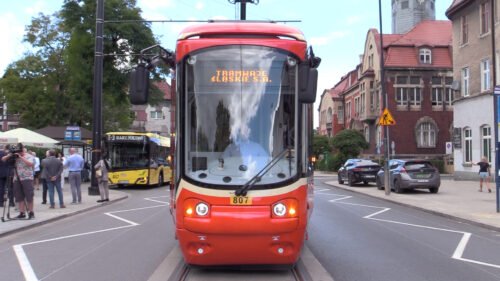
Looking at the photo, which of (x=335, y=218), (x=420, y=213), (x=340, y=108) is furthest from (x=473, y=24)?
(x=340, y=108)

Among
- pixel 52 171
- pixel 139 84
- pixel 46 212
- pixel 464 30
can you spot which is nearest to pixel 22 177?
pixel 46 212

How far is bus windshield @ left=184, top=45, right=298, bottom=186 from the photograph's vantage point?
657 centimetres

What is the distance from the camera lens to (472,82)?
3222 centimetres

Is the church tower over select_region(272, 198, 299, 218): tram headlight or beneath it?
over

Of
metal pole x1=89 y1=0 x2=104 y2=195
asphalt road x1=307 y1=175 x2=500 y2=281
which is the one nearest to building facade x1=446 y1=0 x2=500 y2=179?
asphalt road x1=307 y1=175 x2=500 y2=281

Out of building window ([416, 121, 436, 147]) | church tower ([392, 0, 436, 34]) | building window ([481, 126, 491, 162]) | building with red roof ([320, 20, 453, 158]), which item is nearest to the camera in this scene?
building window ([481, 126, 491, 162])

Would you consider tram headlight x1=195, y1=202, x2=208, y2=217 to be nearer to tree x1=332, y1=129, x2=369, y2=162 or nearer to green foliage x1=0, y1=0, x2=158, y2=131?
green foliage x1=0, y1=0, x2=158, y2=131

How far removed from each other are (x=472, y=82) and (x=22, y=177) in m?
27.8

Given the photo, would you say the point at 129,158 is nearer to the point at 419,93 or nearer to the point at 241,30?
the point at 241,30

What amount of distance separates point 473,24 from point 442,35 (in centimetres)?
2234

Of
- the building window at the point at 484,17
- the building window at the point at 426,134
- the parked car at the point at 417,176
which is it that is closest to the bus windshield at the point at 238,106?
the parked car at the point at 417,176

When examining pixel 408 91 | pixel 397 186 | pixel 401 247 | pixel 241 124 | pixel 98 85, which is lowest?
pixel 401 247

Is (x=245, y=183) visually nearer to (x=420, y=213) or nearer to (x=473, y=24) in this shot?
(x=420, y=213)

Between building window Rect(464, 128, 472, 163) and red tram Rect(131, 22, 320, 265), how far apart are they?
95.8ft
